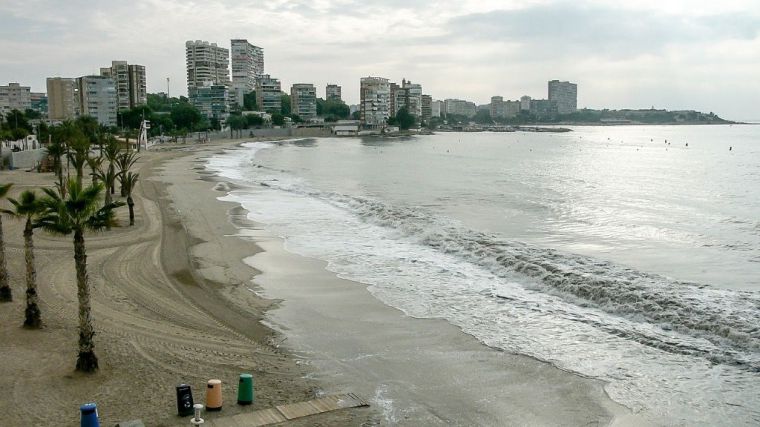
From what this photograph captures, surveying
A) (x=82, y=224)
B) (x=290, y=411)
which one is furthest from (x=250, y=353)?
(x=82, y=224)

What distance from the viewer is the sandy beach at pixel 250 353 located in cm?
1059

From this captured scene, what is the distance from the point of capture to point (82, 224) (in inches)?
455

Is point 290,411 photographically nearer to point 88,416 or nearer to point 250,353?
point 88,416

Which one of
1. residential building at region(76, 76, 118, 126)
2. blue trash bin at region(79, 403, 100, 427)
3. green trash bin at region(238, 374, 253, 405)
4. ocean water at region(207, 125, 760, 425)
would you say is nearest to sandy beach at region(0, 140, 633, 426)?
green trash bin at region(238, 374, 253, 405)

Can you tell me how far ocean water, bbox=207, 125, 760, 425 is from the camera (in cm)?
1270

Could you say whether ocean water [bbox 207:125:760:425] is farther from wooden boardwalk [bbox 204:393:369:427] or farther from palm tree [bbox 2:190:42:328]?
palm tree [bbox 2:190:42:328]

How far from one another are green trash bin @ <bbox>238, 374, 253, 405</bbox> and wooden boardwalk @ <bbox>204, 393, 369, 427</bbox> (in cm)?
34

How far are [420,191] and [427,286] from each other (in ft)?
94.2

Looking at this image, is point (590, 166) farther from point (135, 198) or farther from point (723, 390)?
point (723, 390)

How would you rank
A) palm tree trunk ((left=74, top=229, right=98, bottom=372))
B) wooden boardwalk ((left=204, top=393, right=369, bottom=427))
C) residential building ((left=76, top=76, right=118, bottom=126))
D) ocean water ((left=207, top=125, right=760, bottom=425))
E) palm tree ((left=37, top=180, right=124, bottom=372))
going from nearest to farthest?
wooden boardwalk ((left=204, top=393, right=369, bottom=427))
palm tree ((left=37, top=180, right=124, bottom=372))
palm tree trunk ((left=74, top=229, right=98, bottom=372))
ocean water ((left=207, top=125, right=760, bottom=425))
residential building ((left=76, top=76, right=118, bottom=126))

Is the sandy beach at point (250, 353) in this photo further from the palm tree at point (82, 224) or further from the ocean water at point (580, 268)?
the ocean water at point (580, 268)

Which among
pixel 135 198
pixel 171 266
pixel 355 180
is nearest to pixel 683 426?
pixel 171 266

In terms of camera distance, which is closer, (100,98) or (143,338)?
(143,338)

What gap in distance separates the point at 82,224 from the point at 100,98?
175m
